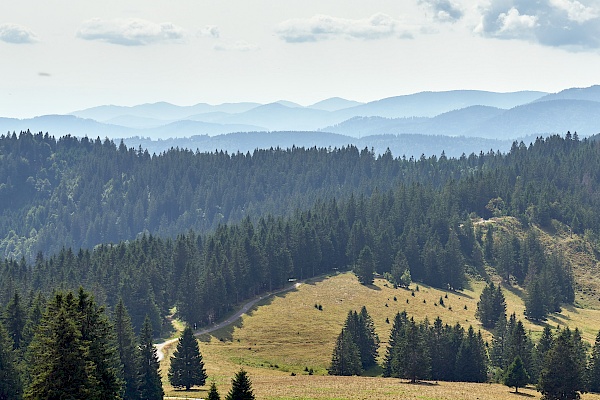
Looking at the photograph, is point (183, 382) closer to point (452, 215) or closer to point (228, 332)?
point (228, 332)

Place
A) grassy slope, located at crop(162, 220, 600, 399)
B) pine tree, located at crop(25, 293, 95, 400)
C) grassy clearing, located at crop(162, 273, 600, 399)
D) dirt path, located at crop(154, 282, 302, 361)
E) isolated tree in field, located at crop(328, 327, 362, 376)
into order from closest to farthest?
pine tree, located at crop(25, 293, 95, 400), grassy slope, located at crop(162, 220, 600, 399), grassy clearing, located at crop(162, 273, 600, 399), isolated tree in field, located at crop(328, 327, 362, 376), dirt path, located at crop(154, 282, 302, 361)

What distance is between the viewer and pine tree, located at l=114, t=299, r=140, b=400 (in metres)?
61.7

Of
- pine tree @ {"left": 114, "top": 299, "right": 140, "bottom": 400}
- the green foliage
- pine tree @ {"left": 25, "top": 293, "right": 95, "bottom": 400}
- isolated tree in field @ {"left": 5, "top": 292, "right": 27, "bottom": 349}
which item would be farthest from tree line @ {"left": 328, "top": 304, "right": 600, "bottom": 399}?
pine tree @ {"left": 25, "top": 293, "right": 95, "bottom": 400}

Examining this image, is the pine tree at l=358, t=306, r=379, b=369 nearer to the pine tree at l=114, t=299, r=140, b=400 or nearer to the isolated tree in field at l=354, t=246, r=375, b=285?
the pine tree at l=114, t=299, r=140, b=400

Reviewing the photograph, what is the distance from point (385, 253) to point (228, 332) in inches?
2461

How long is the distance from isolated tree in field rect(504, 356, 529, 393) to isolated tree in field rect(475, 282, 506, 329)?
54.3 metres

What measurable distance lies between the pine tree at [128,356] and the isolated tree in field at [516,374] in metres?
40.0

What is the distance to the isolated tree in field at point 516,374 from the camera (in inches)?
2810

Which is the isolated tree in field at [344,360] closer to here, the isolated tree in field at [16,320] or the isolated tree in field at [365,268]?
the isolated tree in field at [16,320]

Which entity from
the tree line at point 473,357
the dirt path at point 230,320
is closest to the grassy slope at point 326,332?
the dirt path at point 230,320

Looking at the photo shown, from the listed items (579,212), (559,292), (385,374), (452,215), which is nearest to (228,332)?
(385,374)

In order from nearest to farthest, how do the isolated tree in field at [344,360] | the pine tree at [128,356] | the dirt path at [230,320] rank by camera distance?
the pine tree at [128,356] → the isolated tree in field at [344,360] → the dirt path at [230,320]

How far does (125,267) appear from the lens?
127m

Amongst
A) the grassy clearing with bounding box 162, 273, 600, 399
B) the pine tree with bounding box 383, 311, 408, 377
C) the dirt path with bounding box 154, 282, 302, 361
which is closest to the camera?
the grassy clearing with bounding box 162, 273, 600, 399
